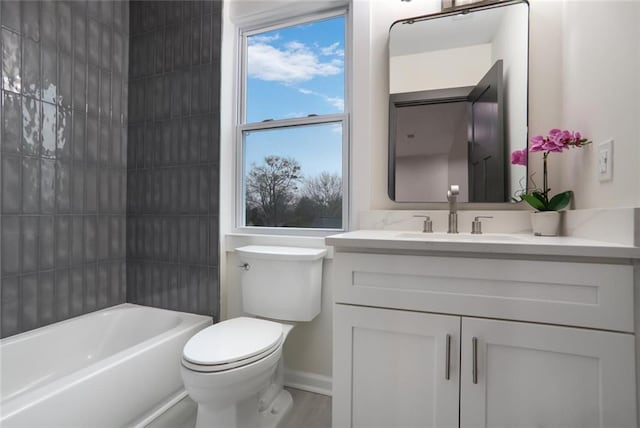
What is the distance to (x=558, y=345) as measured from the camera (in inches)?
32.5

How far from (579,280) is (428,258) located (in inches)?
15.0

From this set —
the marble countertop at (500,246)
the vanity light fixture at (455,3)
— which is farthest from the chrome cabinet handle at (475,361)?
the vanity light fixture at (455,3)

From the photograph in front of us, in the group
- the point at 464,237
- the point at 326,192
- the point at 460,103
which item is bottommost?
the point at 464,237

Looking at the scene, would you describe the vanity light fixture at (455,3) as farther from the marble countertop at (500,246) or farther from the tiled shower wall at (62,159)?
the tiled shower wall at (62,159)

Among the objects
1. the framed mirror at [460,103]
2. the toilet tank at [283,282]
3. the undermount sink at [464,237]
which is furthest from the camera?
the toilet tank at [283,282]

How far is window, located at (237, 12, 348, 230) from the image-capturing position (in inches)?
69.6

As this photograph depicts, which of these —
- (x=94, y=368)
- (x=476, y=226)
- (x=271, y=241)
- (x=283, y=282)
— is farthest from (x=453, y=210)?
(x=94, y=368)

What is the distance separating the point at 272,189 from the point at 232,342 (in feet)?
3.12

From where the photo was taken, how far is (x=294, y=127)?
185cm

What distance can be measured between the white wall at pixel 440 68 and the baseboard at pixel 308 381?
1.56 metres

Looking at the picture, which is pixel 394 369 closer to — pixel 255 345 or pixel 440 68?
pixel 255 345

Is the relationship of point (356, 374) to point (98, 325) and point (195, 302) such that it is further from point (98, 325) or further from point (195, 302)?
point (98, 325)

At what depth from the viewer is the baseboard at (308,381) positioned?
5.40 feet

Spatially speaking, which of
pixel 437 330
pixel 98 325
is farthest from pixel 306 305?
pixel 98 325
